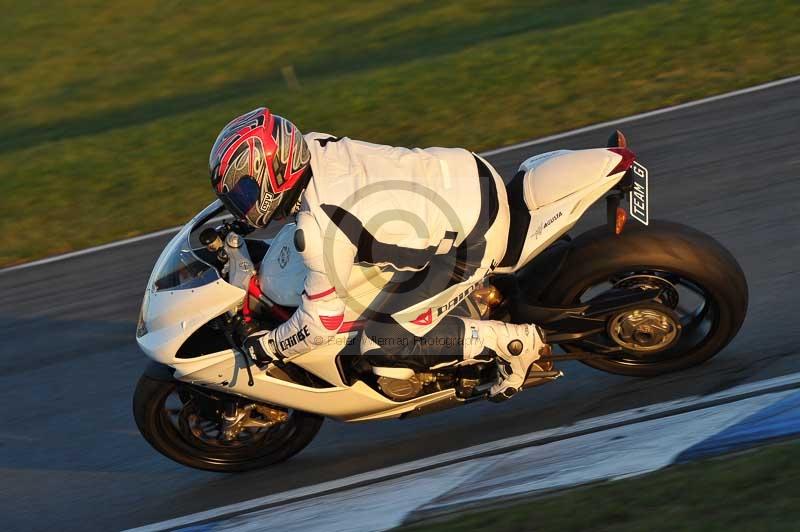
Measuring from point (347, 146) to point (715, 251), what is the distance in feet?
6.10

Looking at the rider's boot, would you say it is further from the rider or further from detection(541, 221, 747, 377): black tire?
detection(541, 221, 747, 377): black tire

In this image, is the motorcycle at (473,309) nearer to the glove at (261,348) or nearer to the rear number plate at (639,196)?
the rear number plate at (639,196)

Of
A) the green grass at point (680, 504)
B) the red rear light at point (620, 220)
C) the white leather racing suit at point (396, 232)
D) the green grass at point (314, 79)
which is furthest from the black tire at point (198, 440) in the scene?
the green grass at point (314, 79)

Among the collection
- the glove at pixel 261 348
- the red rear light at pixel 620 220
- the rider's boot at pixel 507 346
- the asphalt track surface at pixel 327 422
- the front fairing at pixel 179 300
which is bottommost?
the asphalt track surface at pixel 327 422

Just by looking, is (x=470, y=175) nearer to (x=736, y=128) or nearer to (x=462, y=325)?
(x=462, y=325)

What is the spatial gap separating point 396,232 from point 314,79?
31.7 ft

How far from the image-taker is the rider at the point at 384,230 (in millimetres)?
4629

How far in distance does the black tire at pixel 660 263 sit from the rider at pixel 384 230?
0.34 metres

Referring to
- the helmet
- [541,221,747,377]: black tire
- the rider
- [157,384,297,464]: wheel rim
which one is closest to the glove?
the rider

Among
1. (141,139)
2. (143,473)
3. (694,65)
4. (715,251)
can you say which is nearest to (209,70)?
(141,139)

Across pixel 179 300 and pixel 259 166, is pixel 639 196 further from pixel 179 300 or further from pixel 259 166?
pixel 179 300

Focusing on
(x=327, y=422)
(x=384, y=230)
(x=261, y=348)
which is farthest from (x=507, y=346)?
(x=327, y=422)

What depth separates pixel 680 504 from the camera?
3.86m

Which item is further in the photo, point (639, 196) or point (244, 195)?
point (639, 196)
